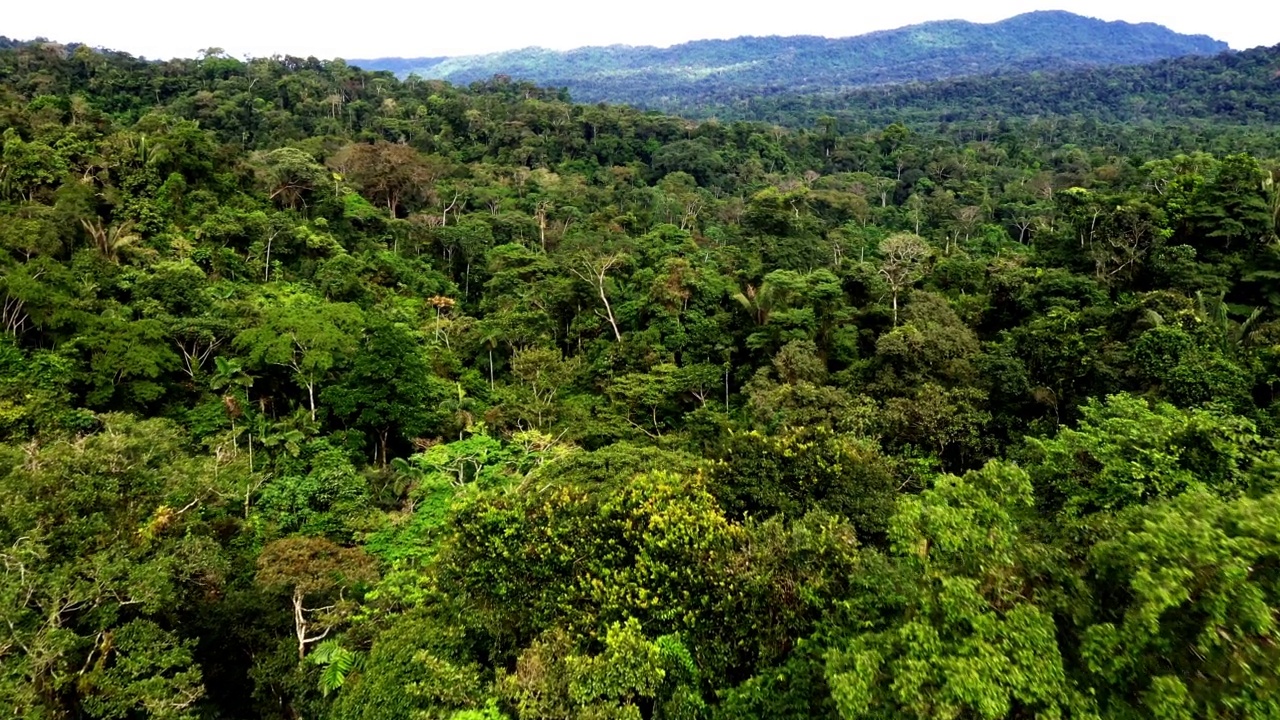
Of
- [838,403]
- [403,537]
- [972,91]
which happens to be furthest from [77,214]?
[972,91]

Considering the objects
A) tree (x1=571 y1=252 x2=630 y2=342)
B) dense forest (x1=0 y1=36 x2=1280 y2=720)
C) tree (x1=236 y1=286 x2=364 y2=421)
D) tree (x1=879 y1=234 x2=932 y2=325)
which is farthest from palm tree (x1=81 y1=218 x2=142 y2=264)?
tree (x1=879 y1=234 x2=932 y2=325)

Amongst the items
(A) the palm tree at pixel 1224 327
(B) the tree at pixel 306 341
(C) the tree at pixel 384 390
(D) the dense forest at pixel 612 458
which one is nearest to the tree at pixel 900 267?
(D) the dense forest at pixel 612 458

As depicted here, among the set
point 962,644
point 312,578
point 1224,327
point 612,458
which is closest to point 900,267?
point 1224,327

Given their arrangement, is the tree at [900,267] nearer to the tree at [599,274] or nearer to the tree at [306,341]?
the tree at [599,274]

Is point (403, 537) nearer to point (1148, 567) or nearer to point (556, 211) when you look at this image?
point (1148, 567)

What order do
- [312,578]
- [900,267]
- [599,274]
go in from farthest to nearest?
[599,274]
[900,267]
[312,578]

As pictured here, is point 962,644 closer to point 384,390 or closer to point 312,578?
point 312,578

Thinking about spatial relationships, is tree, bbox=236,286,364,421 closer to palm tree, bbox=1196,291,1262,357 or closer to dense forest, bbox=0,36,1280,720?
dense forest, bbox=0,36,1280,720

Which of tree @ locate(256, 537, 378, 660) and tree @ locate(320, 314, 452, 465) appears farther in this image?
tree @ locate(320, 314, 452, 465)
